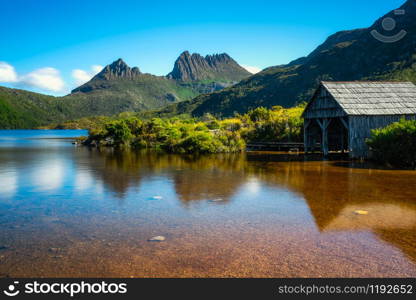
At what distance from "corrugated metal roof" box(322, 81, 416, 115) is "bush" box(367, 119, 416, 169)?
Result: 110 inches

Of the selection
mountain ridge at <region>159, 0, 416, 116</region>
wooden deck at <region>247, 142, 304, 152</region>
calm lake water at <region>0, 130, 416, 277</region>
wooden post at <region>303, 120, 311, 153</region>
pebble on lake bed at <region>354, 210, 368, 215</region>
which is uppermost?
mountain ridge at <region>159, 0, 416, 116</region>

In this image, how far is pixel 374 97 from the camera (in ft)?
89.5

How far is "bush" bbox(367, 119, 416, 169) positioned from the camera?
834 inches

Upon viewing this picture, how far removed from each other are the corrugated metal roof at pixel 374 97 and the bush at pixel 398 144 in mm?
2786

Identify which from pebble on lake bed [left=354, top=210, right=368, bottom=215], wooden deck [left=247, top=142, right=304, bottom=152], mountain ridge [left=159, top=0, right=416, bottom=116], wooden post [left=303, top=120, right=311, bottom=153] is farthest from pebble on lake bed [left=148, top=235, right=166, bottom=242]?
mountain ridge [left=159, top=0, right=416, bottom=116]

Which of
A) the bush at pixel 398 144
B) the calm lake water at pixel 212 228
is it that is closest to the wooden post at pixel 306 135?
the bush at pixel 398 144

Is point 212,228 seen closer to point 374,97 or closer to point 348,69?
point 374,97

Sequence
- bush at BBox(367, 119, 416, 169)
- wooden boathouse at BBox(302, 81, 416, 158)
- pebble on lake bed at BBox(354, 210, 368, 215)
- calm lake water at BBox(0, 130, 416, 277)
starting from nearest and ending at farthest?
calm lake water at BBox(0, 130, 416, 277)
pebble on lake bed at BBox(354, 210, 368, 215)
bush at BBox(367, 119, 416, 169)
wooden boathouse at BBox(302, 81, 416, 158)

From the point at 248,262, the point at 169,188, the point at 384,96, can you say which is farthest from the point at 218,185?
the point at 384,96

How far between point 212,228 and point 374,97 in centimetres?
2253

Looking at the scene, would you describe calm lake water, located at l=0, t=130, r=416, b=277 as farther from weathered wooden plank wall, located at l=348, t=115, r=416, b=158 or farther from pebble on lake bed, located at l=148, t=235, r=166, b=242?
weathered wooden plank wall, located at l=348, t=115, r=416, b=158

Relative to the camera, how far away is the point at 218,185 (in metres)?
17.0

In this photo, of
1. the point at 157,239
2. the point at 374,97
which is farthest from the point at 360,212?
the point at 374,97

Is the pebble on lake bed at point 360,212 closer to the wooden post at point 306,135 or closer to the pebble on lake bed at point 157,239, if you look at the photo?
the pebble on lake bed at point 157,239
